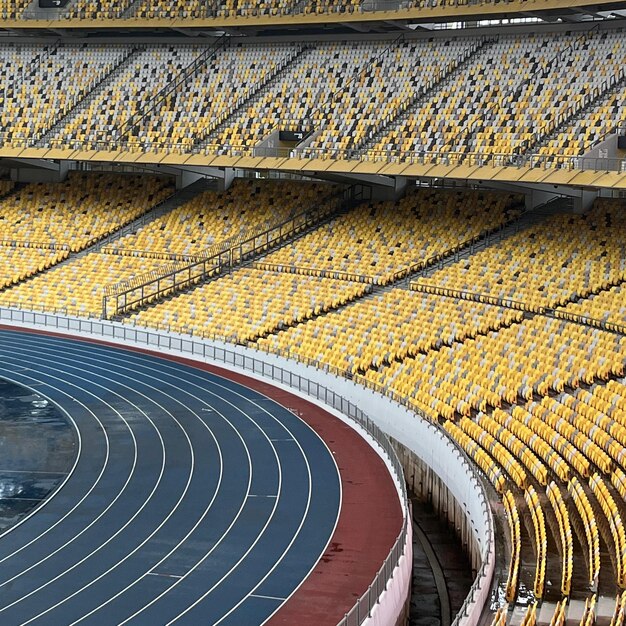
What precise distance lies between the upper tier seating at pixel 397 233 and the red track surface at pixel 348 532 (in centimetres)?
882

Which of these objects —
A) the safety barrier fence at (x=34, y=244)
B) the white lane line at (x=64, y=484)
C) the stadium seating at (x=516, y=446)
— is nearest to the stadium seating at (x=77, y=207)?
the safety barrier fence at (x=34, y=244)

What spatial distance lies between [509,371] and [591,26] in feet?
50.5

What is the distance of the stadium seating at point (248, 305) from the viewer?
30750 millimetres

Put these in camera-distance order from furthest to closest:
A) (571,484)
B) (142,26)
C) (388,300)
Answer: (142,26) < (388,300) < (571,484)

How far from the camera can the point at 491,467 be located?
64.1 feet

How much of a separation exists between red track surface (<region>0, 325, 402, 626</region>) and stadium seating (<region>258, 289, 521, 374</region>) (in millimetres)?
2746

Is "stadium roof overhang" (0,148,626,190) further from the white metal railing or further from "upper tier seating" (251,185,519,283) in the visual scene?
the white metal railing

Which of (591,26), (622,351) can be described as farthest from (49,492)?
(591,26)

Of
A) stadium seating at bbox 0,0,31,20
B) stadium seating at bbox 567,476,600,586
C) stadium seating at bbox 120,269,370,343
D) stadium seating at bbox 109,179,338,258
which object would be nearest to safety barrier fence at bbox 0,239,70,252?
stadium seating at bbox 109,179,338,258

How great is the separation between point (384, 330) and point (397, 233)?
6.74 meters

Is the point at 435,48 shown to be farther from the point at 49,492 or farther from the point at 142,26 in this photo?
the point at 49,492

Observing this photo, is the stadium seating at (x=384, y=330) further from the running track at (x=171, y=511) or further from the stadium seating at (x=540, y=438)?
the stadium seating at (x=540, y=438)

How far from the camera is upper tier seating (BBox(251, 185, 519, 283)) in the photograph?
33.2m

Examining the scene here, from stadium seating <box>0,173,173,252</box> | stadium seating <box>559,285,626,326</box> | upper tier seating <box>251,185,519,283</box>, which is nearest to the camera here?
stadium seating <box>559,285,626,326</box>
